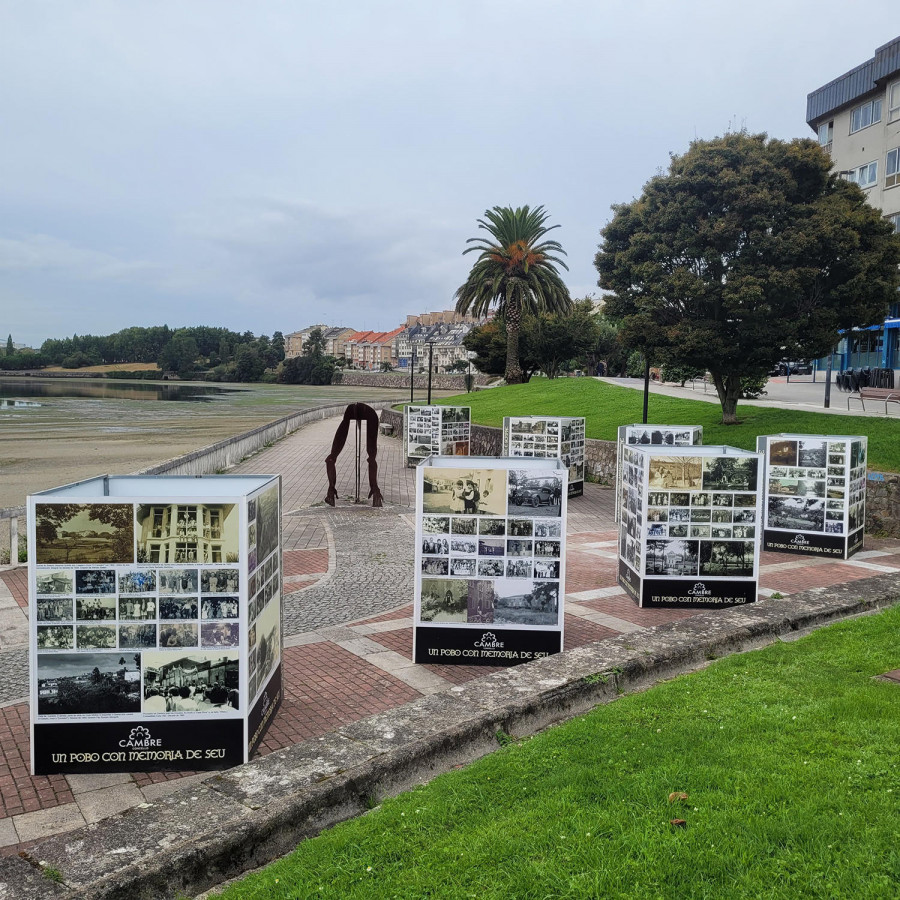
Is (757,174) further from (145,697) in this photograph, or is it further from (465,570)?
(145,697)

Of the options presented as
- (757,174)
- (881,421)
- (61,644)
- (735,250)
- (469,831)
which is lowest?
(469,831)

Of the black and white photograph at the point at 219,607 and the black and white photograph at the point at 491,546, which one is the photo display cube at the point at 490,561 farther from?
the black and white photograph at the point at 219,607

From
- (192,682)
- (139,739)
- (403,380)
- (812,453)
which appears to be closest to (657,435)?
(812,453)

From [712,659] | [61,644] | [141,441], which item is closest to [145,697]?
[61,644]

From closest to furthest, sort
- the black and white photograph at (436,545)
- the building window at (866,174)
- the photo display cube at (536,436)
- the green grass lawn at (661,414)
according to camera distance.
A: the black and white photograph at (436,545) → the photo display cube at (536,436) → the green grass lawn at (661,414) → the building window at (866,174)

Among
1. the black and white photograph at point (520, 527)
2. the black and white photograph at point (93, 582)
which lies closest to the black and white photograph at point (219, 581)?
the black and white photograph at point (93, 582)

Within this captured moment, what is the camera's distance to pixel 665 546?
32.2 ft

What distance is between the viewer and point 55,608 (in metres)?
5.29

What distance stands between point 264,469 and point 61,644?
845 inches

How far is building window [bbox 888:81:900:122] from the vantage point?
4122 cm

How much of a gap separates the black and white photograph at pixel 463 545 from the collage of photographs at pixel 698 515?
296 centimetres

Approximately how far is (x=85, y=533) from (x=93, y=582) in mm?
326

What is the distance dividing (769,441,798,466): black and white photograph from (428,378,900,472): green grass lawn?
14.7 ft

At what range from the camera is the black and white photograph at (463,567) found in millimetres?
7691
